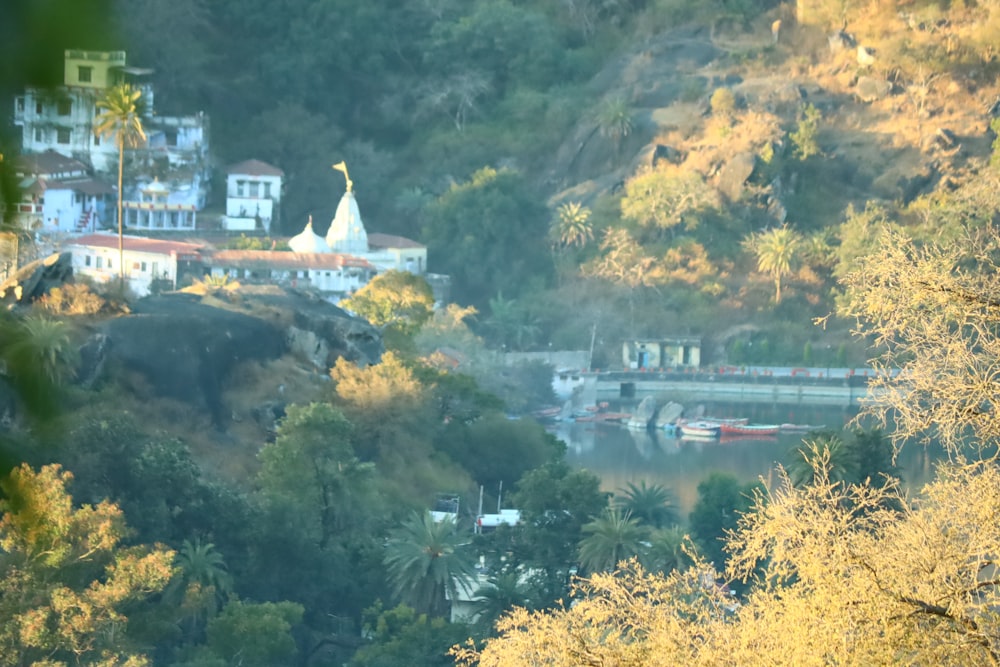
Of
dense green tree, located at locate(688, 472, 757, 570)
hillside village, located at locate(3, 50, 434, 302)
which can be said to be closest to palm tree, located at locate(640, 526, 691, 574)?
dense green tree, located at locate(688, 472, 757, 570)

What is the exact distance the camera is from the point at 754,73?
62.0 m

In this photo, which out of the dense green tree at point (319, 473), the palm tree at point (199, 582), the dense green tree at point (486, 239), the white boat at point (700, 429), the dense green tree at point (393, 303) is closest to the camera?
the palm tree at point (199, 582)

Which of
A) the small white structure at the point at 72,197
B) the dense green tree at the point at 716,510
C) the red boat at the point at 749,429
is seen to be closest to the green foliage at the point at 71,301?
the dense green tree at the point at 716,510

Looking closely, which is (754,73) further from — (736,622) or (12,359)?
(12,359)

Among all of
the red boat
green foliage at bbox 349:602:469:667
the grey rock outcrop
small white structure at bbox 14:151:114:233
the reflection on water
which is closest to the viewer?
green foliage at bbox 349:602:469:667

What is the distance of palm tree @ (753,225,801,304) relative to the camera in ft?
174

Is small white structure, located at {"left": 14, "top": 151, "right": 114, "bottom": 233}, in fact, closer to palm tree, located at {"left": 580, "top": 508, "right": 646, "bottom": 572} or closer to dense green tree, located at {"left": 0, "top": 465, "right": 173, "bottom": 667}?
palm tree, located at {"left": 580, "top": 508, "right": 646, "bottom": 572}

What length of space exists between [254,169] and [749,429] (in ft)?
60.5

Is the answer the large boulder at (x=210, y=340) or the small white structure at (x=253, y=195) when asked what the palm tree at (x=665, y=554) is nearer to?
the large boulder at (x=210, y=340)

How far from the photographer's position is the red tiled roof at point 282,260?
47.9m

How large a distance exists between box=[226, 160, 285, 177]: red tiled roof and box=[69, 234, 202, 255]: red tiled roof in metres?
6.91

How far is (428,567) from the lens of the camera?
26438 mm

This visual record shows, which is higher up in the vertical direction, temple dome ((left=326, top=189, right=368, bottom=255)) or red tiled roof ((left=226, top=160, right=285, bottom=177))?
red tiled roof ((left=226, top=160, right=285, bottom=177))

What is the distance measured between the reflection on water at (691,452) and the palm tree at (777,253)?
4.70 meters
